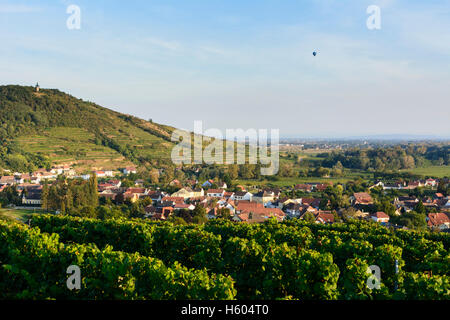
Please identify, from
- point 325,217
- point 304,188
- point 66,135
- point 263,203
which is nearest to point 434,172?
point 304,188

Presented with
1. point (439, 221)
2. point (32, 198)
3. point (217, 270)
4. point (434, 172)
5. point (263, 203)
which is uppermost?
point (217, 270)

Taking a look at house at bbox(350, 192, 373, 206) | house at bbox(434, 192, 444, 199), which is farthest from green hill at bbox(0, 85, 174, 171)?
house at bbox(434, 192, 444, 199)

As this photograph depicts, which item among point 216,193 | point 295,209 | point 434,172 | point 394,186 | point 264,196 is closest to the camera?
point 295,209

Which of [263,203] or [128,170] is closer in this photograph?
[263,203]

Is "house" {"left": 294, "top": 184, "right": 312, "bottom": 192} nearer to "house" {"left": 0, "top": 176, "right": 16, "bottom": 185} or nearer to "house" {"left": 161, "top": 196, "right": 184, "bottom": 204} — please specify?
"house" {"left": 161, "top": 196, "right": 184, "bottom": 204}

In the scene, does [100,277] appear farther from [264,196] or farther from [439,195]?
[439,195]
